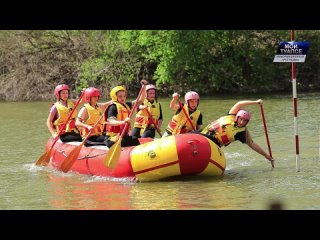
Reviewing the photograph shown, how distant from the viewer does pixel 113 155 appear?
29.2ft

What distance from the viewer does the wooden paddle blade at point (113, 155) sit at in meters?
8.88

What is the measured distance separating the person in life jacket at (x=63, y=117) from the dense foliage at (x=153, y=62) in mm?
15092

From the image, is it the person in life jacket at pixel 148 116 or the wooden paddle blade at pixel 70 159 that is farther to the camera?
the person in life jacket at pixel 148 116

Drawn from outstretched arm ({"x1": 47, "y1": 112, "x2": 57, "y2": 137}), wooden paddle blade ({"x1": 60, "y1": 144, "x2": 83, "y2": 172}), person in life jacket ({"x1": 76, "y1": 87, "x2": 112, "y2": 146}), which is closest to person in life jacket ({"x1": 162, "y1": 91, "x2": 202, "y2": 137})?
person in life jacket ({"x1": 76, "y1": 87, "x2": 112, "y2": 146})

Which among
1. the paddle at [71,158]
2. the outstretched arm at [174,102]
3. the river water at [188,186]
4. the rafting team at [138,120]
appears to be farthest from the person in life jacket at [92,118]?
the outstretched arm at [174,102]

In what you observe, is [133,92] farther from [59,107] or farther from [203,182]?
[203,182]

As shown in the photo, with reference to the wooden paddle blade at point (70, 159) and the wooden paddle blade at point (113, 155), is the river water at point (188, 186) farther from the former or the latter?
the wooden paddle blade at point (113, 155)

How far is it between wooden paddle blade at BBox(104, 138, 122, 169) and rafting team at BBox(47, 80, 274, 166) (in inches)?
15.1

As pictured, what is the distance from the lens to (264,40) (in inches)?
1074

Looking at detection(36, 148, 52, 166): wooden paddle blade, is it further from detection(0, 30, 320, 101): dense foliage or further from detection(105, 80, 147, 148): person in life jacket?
detection(0, 30, 320, 101): dense foliage

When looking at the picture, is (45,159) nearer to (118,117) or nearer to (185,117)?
(118,117)

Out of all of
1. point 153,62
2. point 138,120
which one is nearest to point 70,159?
point 138,120
